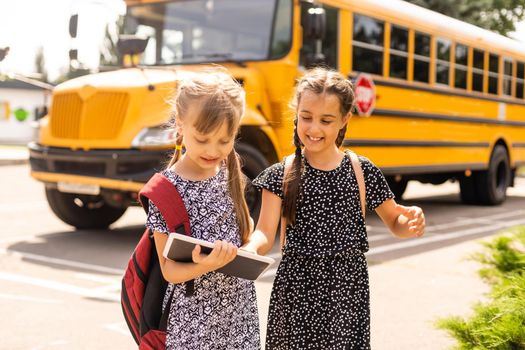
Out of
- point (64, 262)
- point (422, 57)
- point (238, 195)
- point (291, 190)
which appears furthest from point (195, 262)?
point (422, 57)

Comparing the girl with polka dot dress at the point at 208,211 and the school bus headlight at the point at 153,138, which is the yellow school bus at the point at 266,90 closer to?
the school bus headlight at the point at 153,138

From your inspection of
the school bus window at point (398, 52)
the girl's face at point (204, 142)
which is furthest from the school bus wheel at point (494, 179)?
the girl's face at point (204, 142)

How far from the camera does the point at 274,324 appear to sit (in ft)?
7.92

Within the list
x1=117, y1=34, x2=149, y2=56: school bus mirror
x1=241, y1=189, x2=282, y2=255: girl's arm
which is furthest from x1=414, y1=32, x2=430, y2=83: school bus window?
x1=241, y1=189, x2=282, y2=255: girl's arm

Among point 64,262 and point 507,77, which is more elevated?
point 507,77

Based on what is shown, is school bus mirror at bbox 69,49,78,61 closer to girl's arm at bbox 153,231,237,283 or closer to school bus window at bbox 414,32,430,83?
school bus window at bbox 414,32,430,83

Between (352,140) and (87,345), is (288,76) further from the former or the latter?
(87,345)

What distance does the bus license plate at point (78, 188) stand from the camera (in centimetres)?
624

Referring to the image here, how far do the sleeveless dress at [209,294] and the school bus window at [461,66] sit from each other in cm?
802

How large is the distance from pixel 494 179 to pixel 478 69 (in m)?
1.60

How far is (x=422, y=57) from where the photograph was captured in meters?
8.98

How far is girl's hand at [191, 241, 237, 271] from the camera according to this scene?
73.7 inches

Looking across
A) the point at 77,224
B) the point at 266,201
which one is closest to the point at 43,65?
the point at 77,224

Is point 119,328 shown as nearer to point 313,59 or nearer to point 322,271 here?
point 322,271
